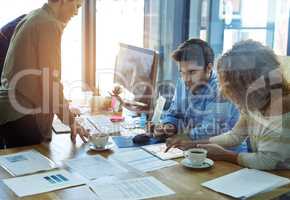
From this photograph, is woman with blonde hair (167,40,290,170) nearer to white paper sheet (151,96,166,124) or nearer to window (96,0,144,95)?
white paper sheet (151,96,166,124)

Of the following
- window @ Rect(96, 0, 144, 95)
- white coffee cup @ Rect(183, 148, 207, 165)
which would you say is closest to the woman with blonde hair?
white coffee cup @ Rect(183, 148, 207, 165)

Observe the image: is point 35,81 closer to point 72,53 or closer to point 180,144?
point 180,144

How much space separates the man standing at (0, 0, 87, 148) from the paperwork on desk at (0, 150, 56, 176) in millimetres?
221

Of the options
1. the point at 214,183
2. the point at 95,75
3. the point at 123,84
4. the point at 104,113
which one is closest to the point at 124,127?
the point at 104,113

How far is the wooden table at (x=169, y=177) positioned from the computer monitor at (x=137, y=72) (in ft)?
2.59

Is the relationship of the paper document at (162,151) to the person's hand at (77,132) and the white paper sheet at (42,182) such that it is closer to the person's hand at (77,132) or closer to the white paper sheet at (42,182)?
the person's hand at (77,132)

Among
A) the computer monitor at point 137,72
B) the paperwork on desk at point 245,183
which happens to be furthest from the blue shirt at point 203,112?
the paperwork on desk at point 245,183

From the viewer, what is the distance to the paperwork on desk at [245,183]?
1.53 m

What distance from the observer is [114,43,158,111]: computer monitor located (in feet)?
9.00

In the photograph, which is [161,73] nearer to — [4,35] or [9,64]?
[4,35]

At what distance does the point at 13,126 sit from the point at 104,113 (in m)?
0.95

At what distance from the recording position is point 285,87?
1.79m

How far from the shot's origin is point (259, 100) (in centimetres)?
178

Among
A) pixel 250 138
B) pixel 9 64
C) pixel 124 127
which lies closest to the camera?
pixel 250 138
